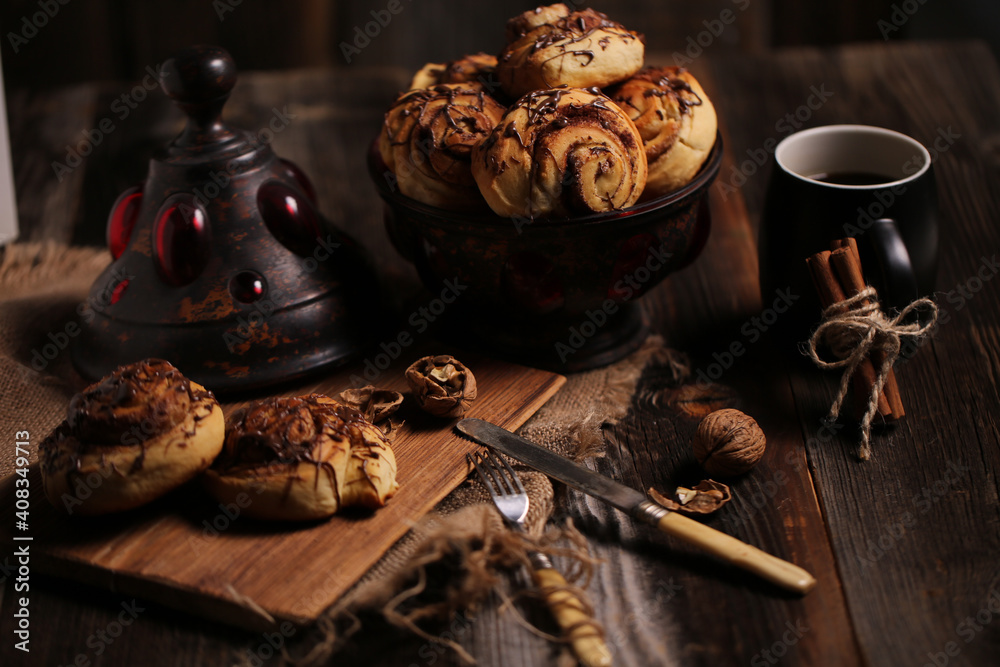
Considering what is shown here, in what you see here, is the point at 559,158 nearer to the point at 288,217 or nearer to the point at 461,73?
the point at 461,73

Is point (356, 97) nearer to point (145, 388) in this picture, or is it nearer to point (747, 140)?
point (747, 140)

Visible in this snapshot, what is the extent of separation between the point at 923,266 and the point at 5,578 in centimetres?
129

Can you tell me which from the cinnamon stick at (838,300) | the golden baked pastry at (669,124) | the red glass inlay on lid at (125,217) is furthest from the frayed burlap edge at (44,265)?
the cinnamon stick at (838,300)

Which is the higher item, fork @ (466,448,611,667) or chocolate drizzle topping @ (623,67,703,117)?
chocolate drizzle topping @ (623,67,703,117)

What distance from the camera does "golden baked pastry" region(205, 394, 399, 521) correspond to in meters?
1.04

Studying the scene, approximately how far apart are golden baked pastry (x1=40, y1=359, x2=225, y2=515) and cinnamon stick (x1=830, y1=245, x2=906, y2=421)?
866 mm

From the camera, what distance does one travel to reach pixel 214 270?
1307mm

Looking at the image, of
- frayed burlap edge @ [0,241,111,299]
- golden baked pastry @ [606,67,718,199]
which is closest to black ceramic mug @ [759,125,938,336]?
golden baked pastry @ [606,67,718,199]

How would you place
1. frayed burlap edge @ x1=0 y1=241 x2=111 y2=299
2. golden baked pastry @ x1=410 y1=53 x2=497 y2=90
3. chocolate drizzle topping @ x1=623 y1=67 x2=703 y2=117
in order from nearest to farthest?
chocolate drizzle topping @ x1=623 y1=67 x2=703 y2=117
golden baked pastry @ x1=410 y1=53 x2=497 y2=90
frayed burlap edge @ x1=0 y1=241 x2=111 y2=299

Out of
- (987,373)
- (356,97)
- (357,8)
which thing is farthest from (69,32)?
(987,373)

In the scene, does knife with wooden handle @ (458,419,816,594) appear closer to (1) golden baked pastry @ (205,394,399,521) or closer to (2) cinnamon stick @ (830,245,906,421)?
(1) golden baked pastry @ (205,394,399,521)

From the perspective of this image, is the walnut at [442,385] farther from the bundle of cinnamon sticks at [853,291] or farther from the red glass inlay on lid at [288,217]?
the bundle of cinnamon sticks at [853,291]

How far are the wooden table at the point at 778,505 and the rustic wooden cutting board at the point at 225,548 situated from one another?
1.5 inches

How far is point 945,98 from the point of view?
7.18 ft
